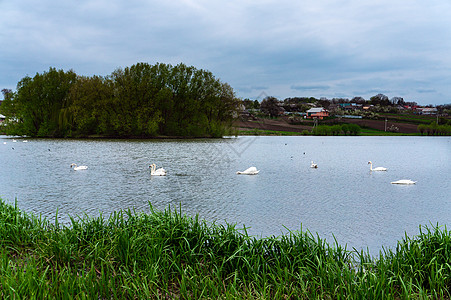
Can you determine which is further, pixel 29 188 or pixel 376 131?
pixel 376 131

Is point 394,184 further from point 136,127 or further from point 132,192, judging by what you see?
point 136,127

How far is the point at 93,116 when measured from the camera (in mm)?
70625

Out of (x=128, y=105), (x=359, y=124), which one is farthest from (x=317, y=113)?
(x=128, y=105)

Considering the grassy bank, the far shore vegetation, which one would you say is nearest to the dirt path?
the far shore vegetation

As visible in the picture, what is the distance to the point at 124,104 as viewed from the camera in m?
72.8

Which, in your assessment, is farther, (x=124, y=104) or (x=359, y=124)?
(x=359, y=124)

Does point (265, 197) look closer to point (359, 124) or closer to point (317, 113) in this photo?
point (359, 124)

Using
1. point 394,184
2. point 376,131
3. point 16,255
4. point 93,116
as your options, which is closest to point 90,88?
point 93,116

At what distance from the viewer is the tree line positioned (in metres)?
72.3

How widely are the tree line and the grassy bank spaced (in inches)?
2677

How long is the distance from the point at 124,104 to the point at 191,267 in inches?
2802

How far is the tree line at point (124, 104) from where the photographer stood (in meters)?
72.3

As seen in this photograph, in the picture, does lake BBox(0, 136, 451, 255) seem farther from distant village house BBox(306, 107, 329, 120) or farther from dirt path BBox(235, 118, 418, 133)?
distant village house BBox(306, 107, 329, 120)

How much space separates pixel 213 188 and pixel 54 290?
12.4m
